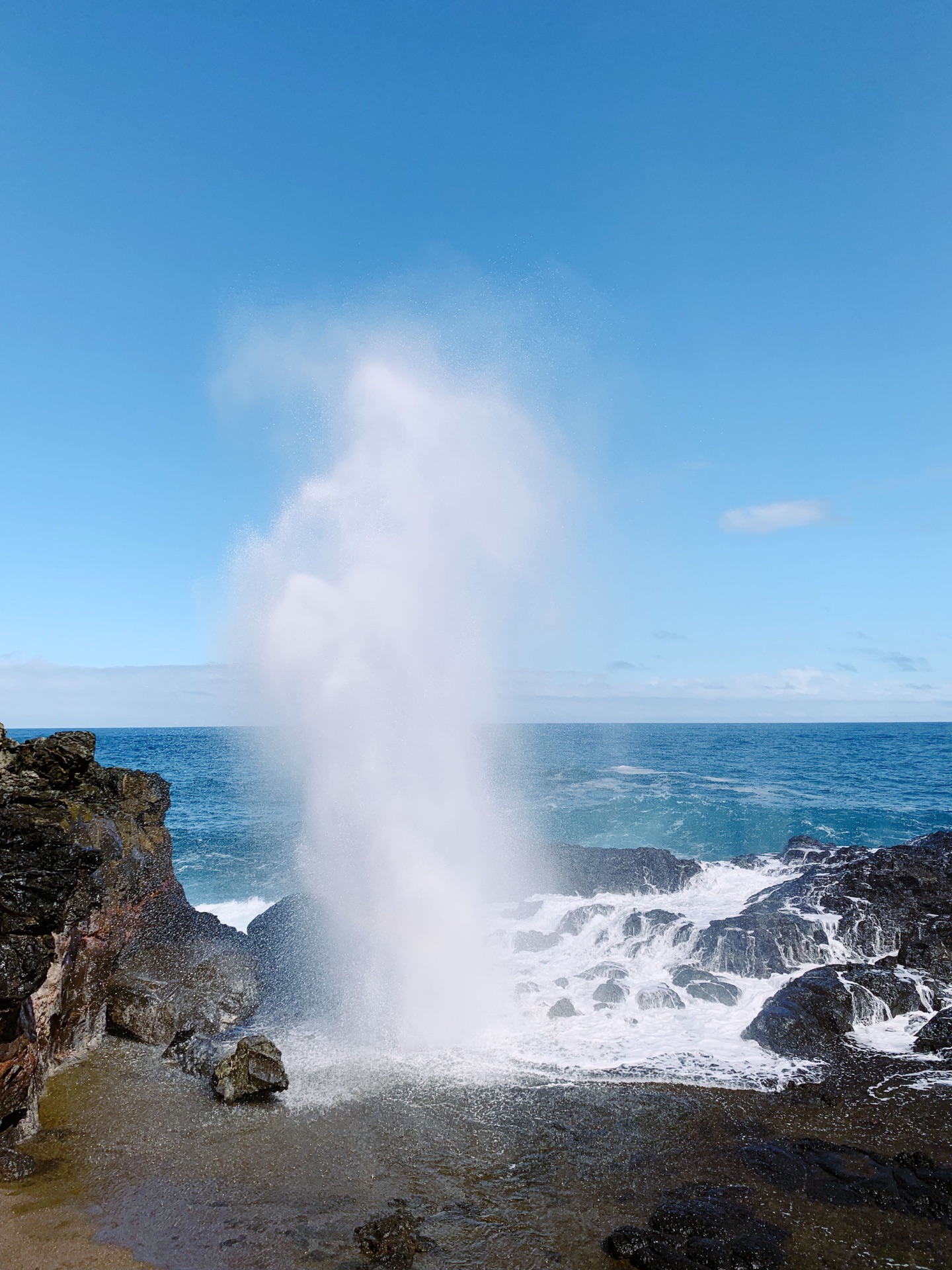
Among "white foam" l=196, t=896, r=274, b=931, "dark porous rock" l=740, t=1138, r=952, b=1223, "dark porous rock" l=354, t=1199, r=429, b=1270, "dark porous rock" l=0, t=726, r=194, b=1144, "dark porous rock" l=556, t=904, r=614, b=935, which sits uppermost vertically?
"dark porous rock" l=0, t=726, r=194, b=1144

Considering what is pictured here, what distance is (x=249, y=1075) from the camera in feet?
42.0

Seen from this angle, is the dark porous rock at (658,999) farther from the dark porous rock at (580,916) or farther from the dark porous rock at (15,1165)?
the dark porous rock at (15,1165)

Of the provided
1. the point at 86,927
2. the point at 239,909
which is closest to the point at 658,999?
the point at 86,927

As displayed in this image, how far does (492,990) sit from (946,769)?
215 feet

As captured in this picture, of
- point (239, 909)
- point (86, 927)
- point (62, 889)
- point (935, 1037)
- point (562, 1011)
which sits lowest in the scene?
point (239, 909)

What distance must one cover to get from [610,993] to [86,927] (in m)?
12.3

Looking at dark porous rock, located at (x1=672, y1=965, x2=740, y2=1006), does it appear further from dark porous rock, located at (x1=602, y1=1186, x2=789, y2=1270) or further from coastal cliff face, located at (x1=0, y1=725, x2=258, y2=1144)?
coastal cliff face, located at (x1=0, y1=725, x2=258, y2=1144)

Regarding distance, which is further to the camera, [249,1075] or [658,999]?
[658,999]

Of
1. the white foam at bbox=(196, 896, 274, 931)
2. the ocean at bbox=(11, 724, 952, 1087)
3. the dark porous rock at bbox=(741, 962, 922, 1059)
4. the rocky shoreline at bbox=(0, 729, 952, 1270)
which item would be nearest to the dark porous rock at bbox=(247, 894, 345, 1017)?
the rocky shoreline at bbox=(0, 729, 952, 1270)

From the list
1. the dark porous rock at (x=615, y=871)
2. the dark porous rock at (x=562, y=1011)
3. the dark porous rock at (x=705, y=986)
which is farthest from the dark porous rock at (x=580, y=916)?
the dark porous rock at (x=562, y=1011)

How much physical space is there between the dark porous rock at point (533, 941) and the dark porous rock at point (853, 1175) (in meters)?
10.4

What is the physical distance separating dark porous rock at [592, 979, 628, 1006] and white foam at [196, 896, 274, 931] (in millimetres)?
13615

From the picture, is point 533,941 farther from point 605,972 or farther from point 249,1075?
point 249,1075

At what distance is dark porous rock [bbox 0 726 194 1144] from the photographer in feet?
35.8
